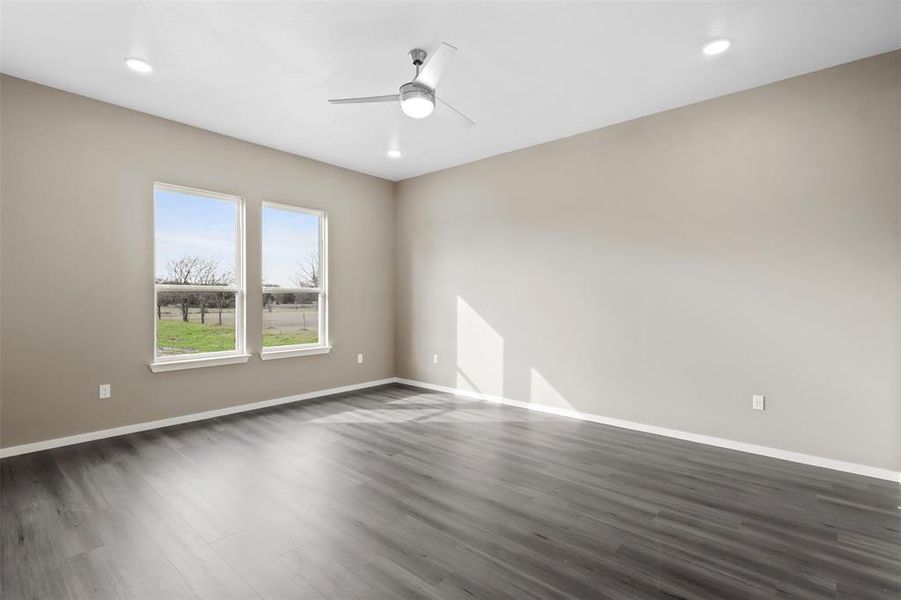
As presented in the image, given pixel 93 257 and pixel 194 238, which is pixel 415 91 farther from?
pixel 93 257

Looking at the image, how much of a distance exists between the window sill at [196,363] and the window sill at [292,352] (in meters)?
0.22

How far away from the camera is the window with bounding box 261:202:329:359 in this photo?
493 centimetres

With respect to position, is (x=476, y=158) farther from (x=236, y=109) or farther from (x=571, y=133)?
(x=236, y=109)

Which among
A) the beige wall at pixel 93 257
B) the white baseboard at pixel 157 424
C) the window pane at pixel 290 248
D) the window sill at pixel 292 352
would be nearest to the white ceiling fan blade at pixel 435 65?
the beige wall at pixel 93 257

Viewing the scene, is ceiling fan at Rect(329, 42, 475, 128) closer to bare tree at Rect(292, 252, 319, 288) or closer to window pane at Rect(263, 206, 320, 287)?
window pane at Rect(263, 206, 320, 287)

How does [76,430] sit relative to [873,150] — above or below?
below

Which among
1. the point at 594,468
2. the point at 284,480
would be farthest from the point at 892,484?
the point at 284,480

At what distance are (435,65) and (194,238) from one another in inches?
125

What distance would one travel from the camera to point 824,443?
3.11 m

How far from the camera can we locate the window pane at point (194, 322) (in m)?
4.09

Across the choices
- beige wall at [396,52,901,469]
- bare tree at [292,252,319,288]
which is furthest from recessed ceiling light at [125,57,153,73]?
beige wall at [396,52,901,469]

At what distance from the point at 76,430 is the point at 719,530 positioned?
15.7 feet

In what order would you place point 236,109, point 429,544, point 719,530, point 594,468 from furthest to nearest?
point 236,109
point 594,468
point 719,530
point 429,544

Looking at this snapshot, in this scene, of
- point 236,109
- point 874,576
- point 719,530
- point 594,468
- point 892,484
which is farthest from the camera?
point 236,109
